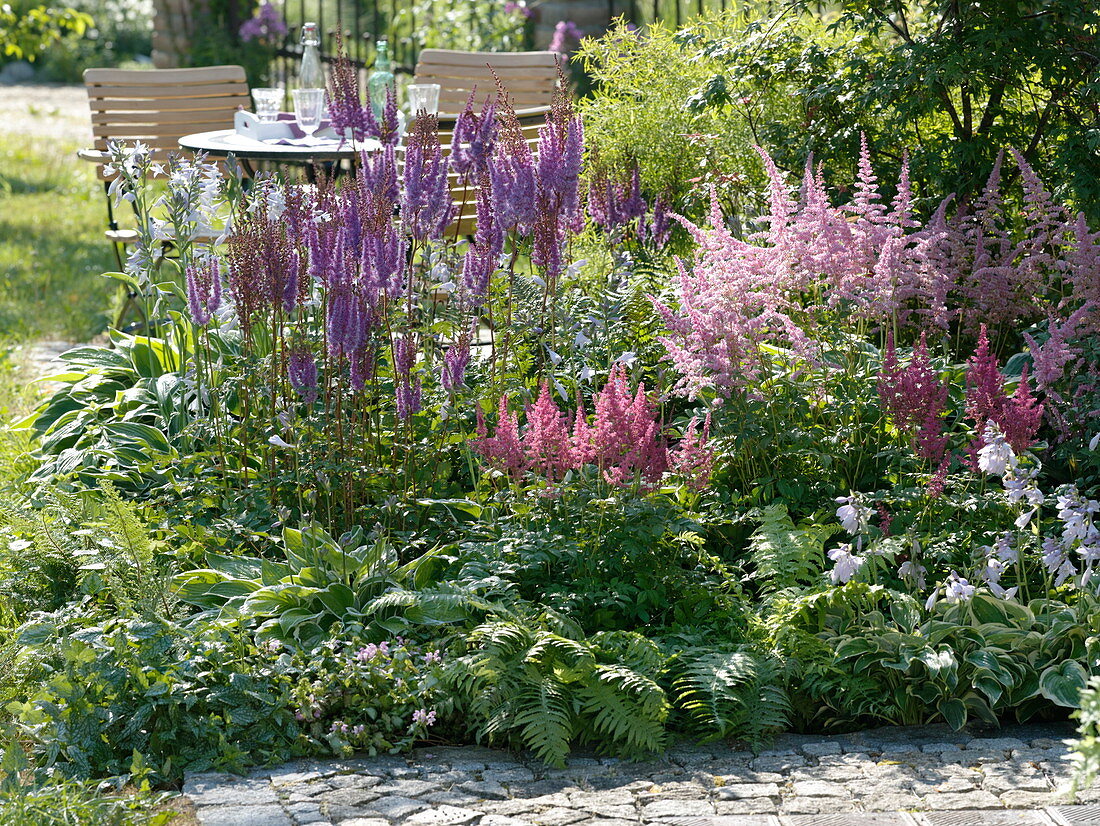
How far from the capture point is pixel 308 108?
20.0ft


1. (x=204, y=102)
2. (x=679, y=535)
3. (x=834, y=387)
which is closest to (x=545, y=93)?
(x=204, y=102)

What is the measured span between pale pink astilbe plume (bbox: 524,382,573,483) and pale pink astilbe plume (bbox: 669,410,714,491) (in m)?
0.34

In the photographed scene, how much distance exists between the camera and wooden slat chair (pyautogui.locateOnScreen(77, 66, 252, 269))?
25.9ft

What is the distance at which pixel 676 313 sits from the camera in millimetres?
4777

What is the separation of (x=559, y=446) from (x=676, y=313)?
56.9 inches

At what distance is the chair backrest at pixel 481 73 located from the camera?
27.6 feet

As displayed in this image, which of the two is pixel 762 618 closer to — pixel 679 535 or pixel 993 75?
pixel 679 535

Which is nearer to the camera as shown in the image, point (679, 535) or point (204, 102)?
point (679, 535)

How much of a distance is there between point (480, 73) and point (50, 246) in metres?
3.82

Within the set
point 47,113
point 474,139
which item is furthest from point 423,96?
point 47,113

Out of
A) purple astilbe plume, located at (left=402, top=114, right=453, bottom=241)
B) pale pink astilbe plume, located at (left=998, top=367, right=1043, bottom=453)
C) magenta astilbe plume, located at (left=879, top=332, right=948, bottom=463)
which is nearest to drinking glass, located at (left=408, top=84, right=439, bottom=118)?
purple astilbe plume, located at (left=402, top=114, right=453, bottom=241)

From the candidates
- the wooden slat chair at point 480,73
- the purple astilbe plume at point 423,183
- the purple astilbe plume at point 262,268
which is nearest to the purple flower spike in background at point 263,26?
the wooden slat chair at point 480,73

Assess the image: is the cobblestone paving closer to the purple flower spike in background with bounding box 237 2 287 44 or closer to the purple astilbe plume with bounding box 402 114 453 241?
the purple astilbe plume with bounding box 402 114 453 241

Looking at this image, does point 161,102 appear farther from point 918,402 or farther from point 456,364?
point 918,402
